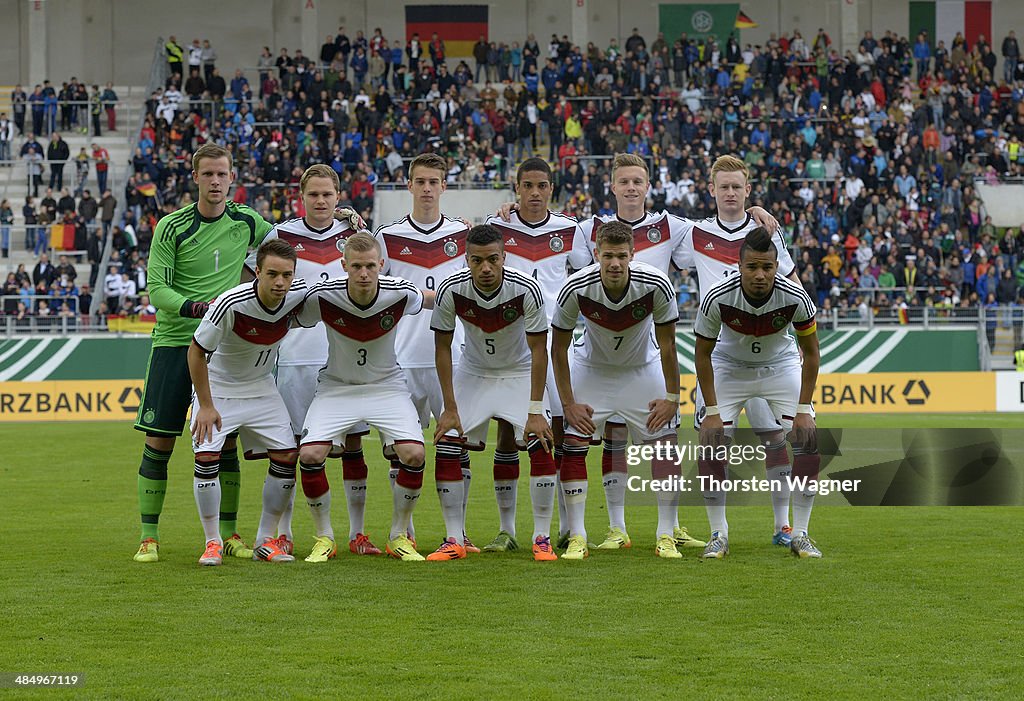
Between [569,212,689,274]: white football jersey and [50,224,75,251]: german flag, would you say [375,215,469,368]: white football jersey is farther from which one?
[50,224,75,251]: german flag

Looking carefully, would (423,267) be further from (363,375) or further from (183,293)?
(183,293)

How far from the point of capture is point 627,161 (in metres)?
8.43

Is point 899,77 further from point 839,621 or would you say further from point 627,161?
point 839,621

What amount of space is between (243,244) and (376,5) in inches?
1336

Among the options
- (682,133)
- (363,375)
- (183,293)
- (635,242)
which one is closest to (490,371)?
(363,375)

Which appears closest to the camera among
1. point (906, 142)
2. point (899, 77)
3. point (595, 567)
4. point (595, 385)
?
point (595, 567)

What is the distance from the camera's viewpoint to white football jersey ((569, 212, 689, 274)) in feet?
28.5

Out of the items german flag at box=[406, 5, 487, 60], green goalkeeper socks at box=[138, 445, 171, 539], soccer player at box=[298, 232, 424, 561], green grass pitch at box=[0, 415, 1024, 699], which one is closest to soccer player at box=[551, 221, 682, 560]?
green grass pitch at box=[0, 415, 1024, 699]

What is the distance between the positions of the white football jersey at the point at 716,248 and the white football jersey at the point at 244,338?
2.60 metres

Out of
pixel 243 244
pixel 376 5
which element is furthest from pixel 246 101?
pixel 243 244

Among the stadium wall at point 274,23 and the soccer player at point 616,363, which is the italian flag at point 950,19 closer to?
the stadium wall at point 274,23

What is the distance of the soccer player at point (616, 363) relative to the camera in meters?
7.79

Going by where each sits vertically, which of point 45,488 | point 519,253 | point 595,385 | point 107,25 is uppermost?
point 107,25

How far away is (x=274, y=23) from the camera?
4044cm
